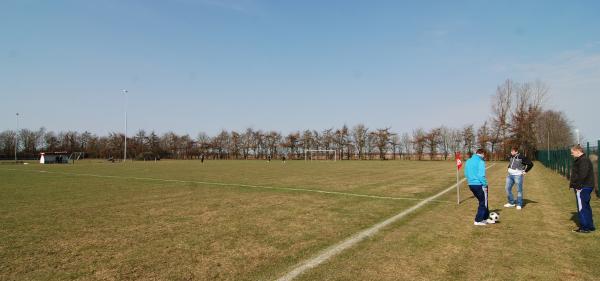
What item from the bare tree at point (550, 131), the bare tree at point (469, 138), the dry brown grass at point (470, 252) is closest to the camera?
the dry brown grass at point (470, 252)

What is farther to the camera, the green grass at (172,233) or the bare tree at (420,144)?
the bare tree at (420,144)

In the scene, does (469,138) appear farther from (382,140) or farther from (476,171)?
(476,171)

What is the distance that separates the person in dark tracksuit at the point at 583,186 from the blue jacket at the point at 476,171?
194 centimetres

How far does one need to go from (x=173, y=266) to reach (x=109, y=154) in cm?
11198

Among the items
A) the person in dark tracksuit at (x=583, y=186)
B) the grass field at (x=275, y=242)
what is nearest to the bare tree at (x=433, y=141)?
the grass field at (x=275, y=242)

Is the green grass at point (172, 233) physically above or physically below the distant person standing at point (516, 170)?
below

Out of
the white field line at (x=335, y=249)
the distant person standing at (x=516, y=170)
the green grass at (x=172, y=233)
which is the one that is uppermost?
the distant person standing at (x=516, y=170)

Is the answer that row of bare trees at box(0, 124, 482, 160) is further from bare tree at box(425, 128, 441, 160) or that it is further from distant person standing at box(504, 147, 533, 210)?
distant person standing at box(504, 147, 533, 210)

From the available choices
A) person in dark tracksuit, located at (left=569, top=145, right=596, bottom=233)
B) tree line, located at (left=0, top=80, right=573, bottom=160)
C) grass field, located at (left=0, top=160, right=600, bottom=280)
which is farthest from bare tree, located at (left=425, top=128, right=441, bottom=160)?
person in dark tracksuit, located at (left=569, top=145, right=596, bottom=233)

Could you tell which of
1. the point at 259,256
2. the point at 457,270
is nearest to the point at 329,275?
the point at 259,256

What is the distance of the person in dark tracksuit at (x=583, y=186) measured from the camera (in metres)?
7.95

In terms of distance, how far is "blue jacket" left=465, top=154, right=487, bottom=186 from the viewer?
28.8ft

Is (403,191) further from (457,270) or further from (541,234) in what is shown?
(457,270)

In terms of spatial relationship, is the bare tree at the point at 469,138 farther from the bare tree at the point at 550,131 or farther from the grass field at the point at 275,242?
the grass field at the point at 275,242
